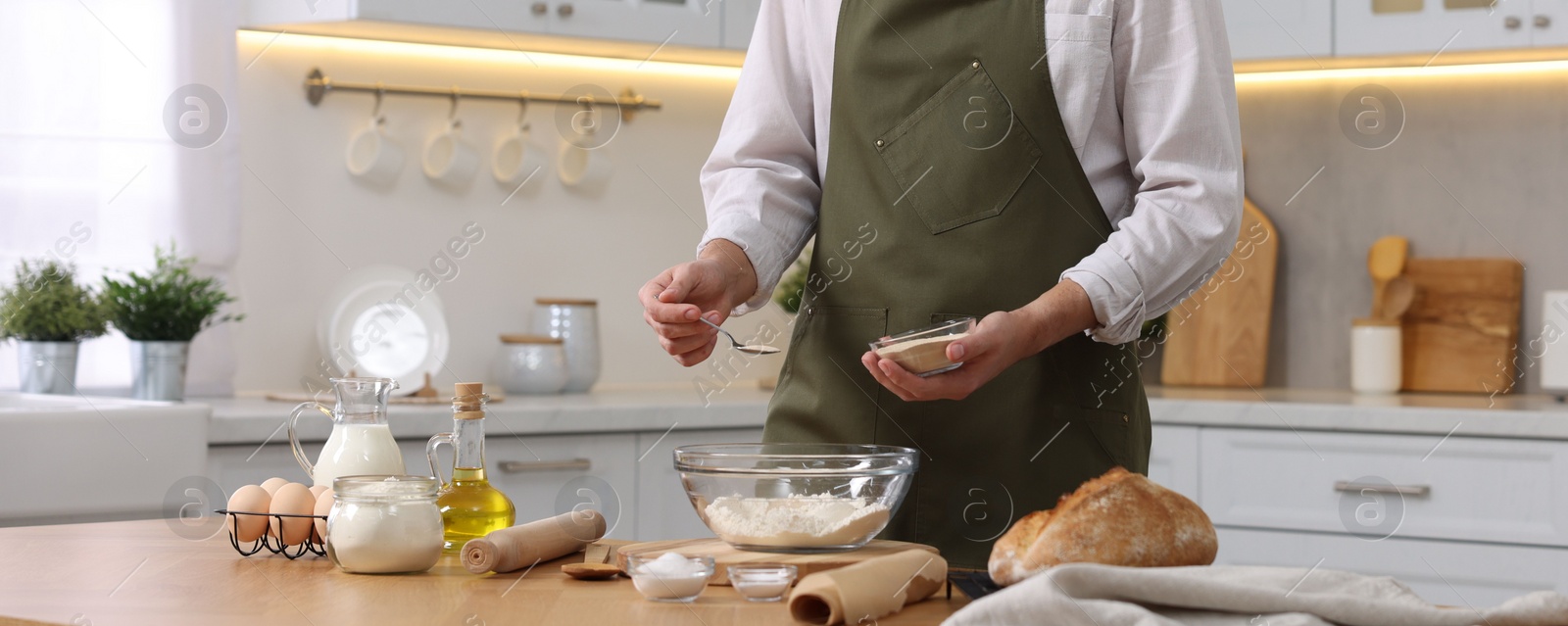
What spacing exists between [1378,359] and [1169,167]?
1.75m

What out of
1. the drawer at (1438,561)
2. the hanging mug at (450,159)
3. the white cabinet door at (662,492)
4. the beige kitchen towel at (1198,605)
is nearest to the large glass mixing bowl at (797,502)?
the beige kitchen towel at (1198,605)

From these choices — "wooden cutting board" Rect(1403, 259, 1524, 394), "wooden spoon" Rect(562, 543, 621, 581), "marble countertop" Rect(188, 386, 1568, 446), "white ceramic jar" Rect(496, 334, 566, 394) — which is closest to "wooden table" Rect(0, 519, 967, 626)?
"wooden spoon" Rect(562, 543, 621, 581)

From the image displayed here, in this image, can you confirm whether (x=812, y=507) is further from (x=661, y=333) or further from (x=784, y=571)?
(x=661, y=333)

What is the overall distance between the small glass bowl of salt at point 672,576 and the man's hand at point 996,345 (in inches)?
10.7

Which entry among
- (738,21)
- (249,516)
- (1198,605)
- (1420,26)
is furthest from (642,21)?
(1198,605)

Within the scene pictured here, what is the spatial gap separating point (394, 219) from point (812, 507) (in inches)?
76.7

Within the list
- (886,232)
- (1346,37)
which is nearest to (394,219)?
(886,232)

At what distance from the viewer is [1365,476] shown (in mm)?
2229

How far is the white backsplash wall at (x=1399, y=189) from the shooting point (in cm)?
270

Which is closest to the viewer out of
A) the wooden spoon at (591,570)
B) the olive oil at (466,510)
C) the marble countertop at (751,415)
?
the wooden spoon at (591,570)

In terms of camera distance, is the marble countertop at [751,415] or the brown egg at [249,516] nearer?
the brown egg at [249,516]

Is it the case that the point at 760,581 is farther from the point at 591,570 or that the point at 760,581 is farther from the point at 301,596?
the point at 301,596

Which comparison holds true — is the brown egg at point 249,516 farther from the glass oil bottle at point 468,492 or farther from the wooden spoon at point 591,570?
the wooden spoon at point 591,570

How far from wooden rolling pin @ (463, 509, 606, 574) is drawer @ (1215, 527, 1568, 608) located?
149cm
